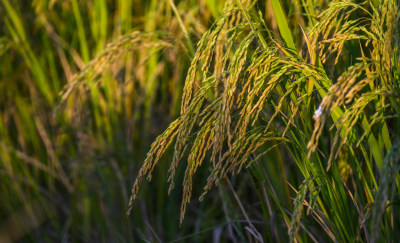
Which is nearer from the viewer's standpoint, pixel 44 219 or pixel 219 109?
pixel 219 109

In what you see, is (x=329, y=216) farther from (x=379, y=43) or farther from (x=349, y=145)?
(x=379, y=43)

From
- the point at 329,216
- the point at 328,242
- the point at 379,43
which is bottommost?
the point at 328,242

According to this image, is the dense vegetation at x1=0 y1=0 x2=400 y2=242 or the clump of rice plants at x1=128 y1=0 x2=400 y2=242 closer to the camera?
the clump of rice plants at x1=128 y1=0 x2=400 y2=242

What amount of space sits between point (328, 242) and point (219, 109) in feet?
1.99

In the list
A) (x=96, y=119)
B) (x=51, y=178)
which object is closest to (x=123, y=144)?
(x=96, y=119)

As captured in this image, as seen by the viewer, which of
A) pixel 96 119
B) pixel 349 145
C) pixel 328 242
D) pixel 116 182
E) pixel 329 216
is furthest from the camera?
Answer: pixel 96 119

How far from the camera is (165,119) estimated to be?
2398 millimetres

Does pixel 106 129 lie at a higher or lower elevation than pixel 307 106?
lower

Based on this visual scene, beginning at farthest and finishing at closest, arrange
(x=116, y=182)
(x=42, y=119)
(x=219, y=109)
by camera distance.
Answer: (x=42, y=119), (x=116, y=182), (x=219, y=109)

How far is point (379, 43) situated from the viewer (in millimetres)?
1085

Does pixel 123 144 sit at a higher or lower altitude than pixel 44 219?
higher

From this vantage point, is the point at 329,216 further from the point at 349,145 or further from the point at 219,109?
the point at 219,109

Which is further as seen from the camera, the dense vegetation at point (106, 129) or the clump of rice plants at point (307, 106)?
the dense vegetation at point (106, 129)

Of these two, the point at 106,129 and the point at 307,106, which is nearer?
the point at 307,106
